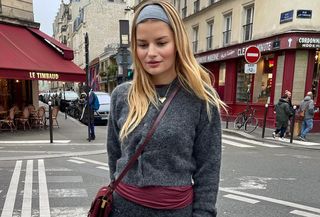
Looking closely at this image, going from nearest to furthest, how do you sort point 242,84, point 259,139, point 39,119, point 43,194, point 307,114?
point 43,194, point 259,139, point 307,114, point 39,119, point 242,84

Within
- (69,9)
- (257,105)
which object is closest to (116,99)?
(257,105)

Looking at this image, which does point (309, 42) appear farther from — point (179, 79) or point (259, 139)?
point (179, 79)

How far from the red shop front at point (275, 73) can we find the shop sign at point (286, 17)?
0.72 meters

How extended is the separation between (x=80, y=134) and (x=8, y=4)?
6.04 meters

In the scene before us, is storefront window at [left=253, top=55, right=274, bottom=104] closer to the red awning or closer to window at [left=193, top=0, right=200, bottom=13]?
window at [left=193, top=0, right=200, bottom=13]

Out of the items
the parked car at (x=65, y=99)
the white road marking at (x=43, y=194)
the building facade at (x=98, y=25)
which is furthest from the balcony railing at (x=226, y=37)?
the building facade at (x=98, y=25)

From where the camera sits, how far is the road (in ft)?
15.8

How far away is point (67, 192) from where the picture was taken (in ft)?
18.1

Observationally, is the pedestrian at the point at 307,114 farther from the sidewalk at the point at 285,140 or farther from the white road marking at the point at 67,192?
the white road marking at the point at 67,192

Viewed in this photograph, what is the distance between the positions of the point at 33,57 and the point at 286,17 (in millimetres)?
10712

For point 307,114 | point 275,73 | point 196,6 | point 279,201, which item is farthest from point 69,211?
point 196,6

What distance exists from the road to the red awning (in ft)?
10.1

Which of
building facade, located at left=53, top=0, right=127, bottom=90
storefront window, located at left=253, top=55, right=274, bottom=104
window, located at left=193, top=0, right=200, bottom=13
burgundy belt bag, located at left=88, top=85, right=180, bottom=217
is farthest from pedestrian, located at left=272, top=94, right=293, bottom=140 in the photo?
building facade, located at left=53, top=0, right=127, bottom=90

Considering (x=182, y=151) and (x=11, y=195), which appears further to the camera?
(x=11, y=195)
